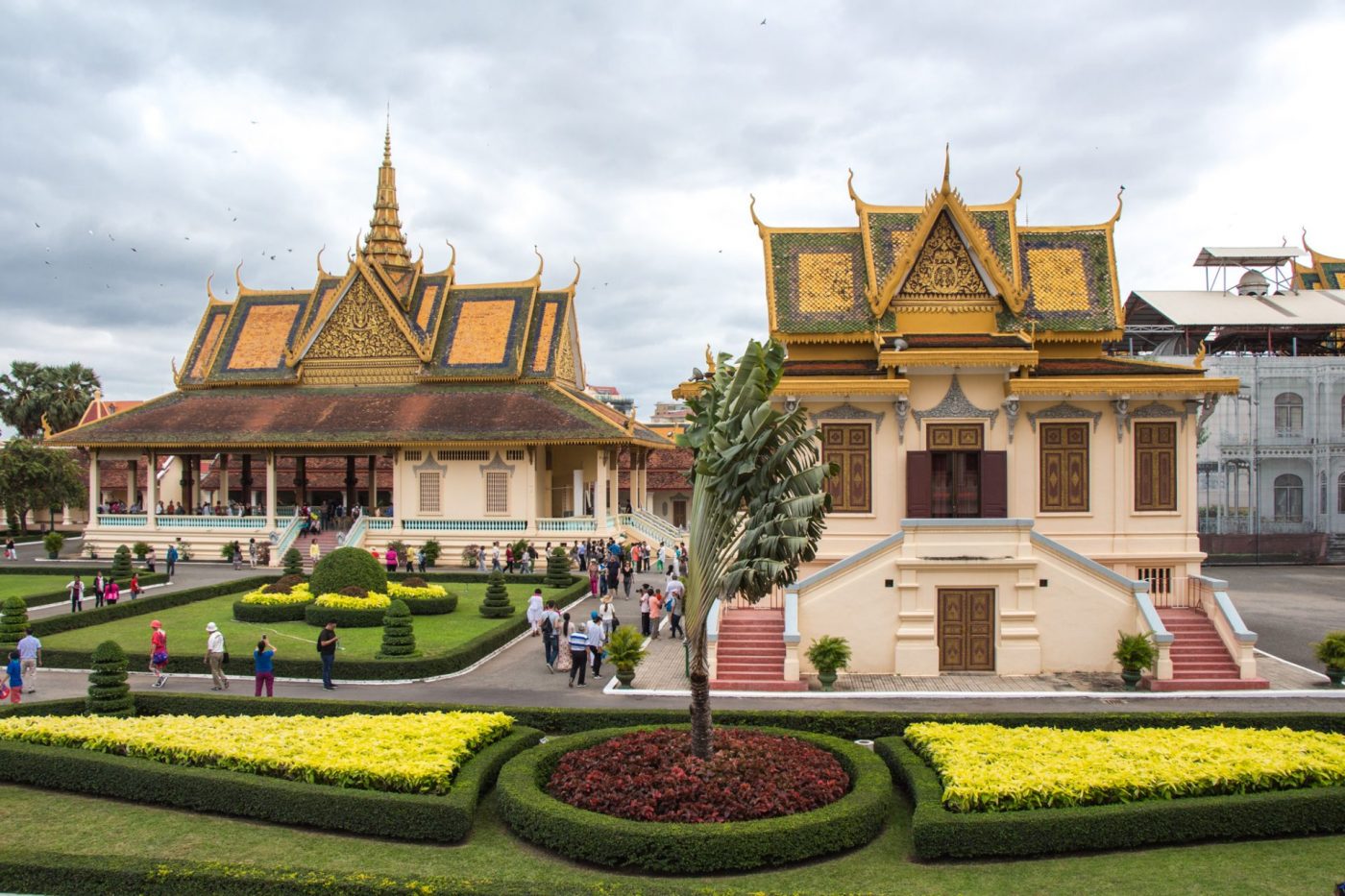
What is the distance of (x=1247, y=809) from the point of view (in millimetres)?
10703

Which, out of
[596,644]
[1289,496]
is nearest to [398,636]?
[596,644]

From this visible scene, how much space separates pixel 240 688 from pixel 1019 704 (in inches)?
551

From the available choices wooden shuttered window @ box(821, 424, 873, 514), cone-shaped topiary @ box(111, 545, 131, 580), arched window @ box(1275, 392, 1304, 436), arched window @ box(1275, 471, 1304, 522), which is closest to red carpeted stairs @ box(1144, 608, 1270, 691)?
wooden shuttered window @ box(821, 424, 873, 514)

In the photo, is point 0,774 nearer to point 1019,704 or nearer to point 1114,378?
point 1019,704

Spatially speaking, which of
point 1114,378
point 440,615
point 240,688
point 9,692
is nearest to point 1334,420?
point 1114,378

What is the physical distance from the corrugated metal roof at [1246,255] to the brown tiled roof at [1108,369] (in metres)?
32.5

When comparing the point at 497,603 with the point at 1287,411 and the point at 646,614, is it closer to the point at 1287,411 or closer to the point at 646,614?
the point at 646,614

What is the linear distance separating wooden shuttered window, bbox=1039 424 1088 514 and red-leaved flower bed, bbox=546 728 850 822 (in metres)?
12.8

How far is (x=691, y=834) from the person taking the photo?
962 cm

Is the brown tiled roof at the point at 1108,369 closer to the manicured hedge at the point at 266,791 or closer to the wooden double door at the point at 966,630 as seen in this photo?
the wooden double door at the point at 966,630

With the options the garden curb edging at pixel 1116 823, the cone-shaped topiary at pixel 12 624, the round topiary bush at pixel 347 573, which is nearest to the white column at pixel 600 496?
the round topiary bush at pixel 347 573

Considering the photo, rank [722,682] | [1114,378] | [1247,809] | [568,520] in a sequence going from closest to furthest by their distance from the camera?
[1247,809] < [722,682] < [1114,378] < [568,520]

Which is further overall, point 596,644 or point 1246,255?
point 1246,255

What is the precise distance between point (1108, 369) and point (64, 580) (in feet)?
105
